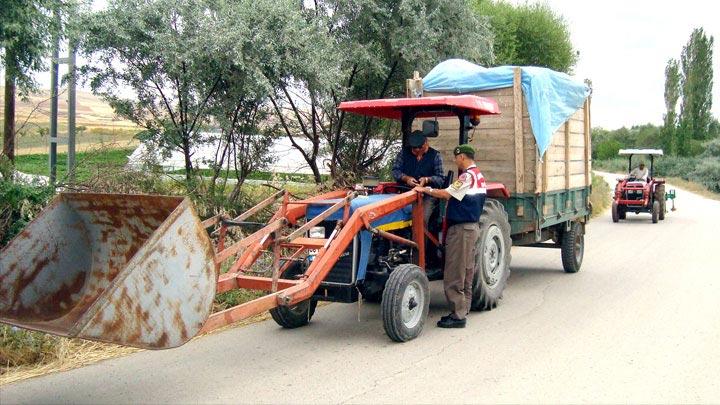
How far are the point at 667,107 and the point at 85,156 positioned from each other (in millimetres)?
62676

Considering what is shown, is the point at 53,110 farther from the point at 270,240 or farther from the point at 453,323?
the point at 453,323

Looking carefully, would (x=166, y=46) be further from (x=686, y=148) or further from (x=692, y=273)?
(x=686, y=148)

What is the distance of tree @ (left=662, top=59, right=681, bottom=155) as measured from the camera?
2486 inches

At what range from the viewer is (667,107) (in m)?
64.4

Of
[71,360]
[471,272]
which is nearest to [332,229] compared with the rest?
[471,272]

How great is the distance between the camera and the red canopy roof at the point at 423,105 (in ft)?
25.8

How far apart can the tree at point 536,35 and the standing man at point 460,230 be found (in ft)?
66.6

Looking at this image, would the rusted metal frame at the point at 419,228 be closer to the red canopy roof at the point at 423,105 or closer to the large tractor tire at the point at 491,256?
the large tractor tire at the point at 491,256

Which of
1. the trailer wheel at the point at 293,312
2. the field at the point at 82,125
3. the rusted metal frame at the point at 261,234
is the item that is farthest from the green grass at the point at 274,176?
the rusted metal frame at the point at 261,234

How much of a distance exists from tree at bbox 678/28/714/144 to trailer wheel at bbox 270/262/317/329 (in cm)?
6081

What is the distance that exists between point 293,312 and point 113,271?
2.04 metres

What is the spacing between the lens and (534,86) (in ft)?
31.8

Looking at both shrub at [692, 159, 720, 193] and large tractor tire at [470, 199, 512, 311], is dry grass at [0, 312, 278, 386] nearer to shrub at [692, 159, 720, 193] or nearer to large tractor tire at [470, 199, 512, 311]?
large tractor tire at [470, 199, 512, 311]

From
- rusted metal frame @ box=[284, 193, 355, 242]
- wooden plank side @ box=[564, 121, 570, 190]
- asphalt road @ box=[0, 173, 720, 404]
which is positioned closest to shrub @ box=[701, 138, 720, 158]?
wooden plank side @ box=[564, 121, 570, 190]
